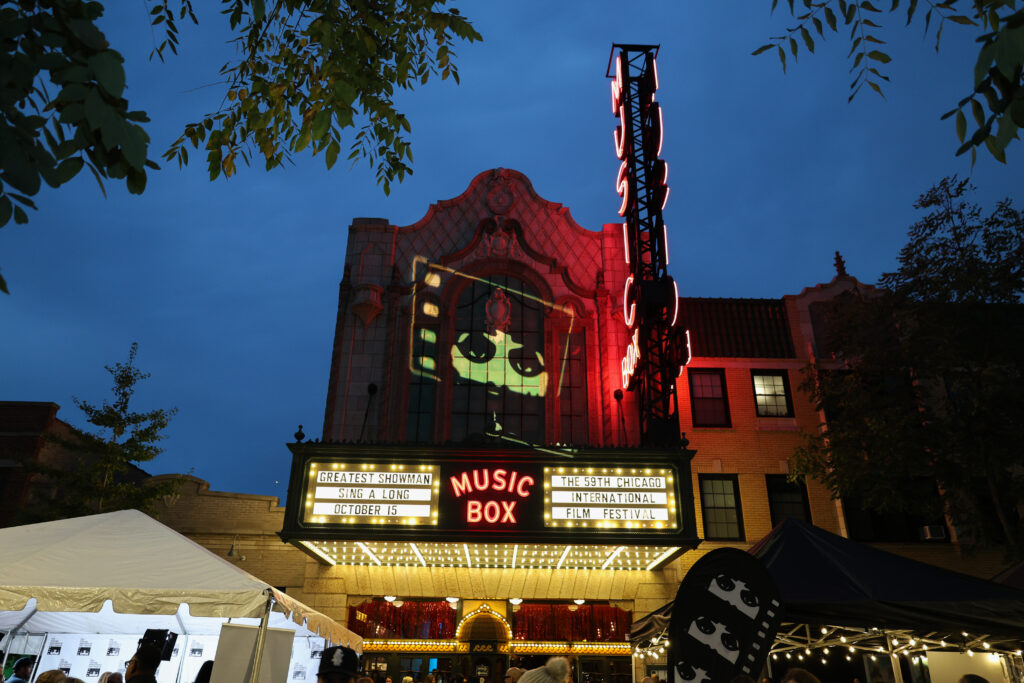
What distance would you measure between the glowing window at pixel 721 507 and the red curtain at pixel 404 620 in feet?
25.1

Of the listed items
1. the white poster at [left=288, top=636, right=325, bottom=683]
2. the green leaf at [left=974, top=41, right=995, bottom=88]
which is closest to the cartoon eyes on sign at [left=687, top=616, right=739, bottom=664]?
the green leaf at [left=974, top=41, right=995, bottom=88]

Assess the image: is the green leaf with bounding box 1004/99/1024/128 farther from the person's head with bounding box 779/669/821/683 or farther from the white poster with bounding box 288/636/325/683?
the white poster with bounding box 288/636/325/683

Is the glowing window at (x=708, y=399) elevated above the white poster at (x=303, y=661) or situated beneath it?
elevated above

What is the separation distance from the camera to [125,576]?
25.0ft

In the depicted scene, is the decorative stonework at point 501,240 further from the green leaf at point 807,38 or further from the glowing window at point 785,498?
the green leaf at point 807,38

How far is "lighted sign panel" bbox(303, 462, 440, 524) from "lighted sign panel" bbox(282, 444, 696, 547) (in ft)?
0.07

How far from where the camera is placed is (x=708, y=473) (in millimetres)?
19781

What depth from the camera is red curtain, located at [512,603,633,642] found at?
18.0m

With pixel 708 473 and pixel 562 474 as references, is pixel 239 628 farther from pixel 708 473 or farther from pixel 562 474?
pixel 708 473

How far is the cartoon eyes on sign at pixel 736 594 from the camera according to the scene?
537cm

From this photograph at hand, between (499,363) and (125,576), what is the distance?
13982 millimetres

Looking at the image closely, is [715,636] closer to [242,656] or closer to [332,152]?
[242,656]

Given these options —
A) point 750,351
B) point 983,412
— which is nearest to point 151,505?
point 750,351

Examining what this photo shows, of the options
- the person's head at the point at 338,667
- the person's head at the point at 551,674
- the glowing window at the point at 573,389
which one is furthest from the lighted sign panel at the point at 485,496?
the person's head at the point at 338,667
